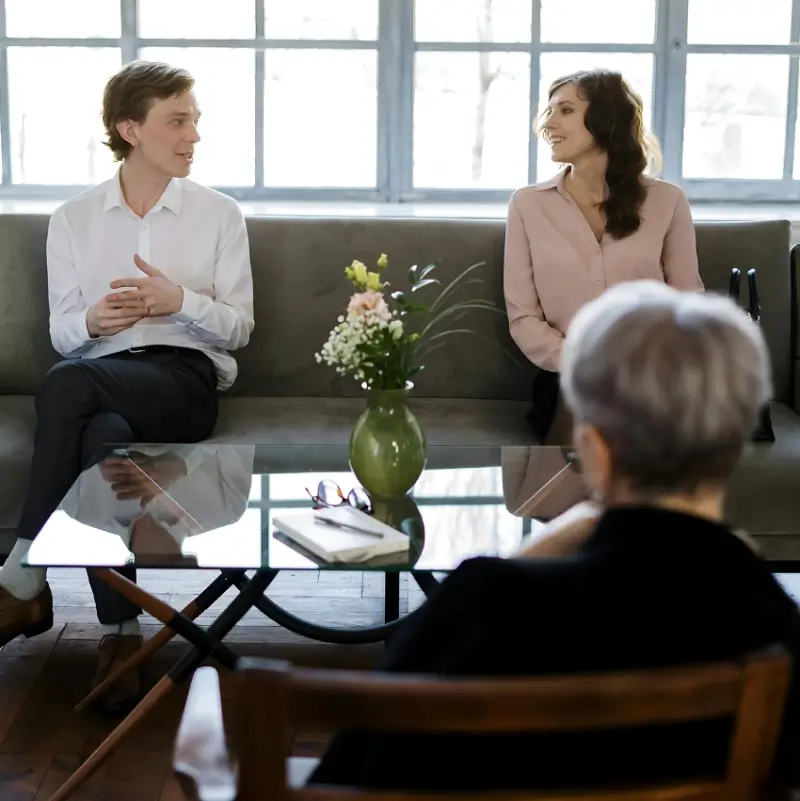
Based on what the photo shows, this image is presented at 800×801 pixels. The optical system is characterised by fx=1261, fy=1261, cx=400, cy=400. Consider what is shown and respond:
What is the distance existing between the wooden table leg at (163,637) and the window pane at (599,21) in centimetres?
249

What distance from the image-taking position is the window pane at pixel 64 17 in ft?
13.8

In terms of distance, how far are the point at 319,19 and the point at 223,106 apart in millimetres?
430

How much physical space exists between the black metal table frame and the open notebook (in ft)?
0.27

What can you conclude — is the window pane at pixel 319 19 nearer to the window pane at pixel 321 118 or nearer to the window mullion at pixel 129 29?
the window pane at pixel 321 118

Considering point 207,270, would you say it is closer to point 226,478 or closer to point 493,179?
point 226,478

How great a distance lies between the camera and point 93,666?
9.12 feet

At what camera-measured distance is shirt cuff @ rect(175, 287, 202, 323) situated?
308 cm

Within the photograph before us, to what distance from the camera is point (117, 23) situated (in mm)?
4199

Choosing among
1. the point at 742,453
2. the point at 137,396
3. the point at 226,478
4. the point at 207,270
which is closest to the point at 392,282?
the point at 207,270

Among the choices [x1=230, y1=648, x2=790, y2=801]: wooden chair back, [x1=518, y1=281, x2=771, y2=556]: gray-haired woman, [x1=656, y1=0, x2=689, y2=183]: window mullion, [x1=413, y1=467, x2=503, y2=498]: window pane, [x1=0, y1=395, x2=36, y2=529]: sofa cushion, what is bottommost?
[x1=0, y1=395, x2=36, y2=529]: sofa cushion

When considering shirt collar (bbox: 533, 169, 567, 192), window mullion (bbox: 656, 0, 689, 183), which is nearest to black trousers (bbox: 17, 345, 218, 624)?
shirt collar (bbox: 533, 169, 567, 192)

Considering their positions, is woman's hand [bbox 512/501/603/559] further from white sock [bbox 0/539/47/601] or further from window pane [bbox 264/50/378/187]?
window pane [bbox 264/50/378/187]

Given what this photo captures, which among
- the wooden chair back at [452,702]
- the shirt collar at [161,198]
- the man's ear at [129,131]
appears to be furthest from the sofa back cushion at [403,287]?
the wooden chair back at [452,702]

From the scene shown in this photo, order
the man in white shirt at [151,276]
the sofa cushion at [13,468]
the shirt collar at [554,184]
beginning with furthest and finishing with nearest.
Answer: the shirt collar at [554,184] → the man in white shirt at [151,276] → the sofa cushion at [13,468]
